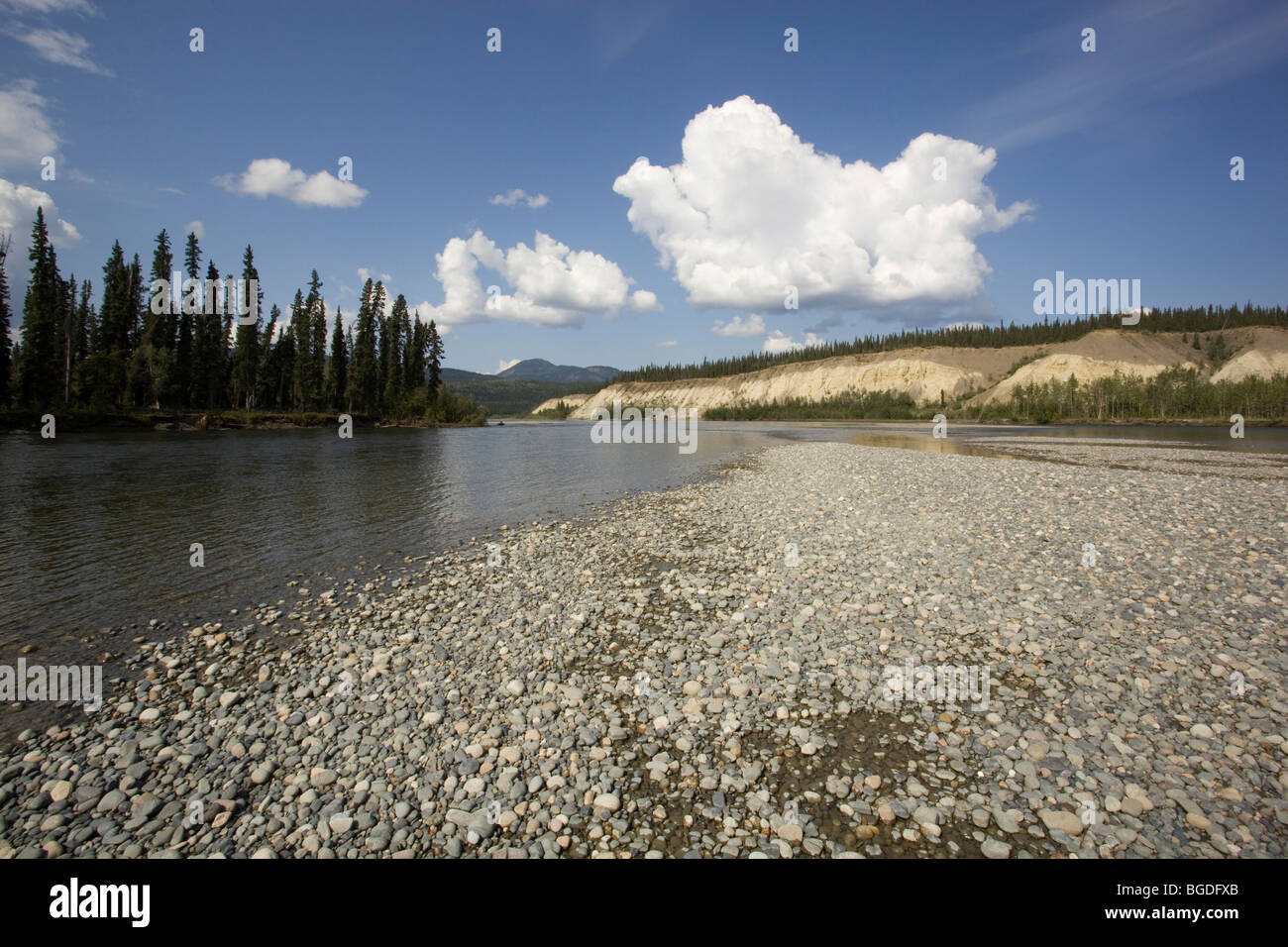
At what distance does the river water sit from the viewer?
38.4 feet

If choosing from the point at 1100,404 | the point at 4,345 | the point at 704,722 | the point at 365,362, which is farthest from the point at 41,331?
the point at 1100,404

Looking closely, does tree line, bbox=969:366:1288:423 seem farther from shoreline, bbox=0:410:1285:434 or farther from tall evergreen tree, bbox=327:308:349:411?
tall evergreen tree, bbox=327:308:349:411

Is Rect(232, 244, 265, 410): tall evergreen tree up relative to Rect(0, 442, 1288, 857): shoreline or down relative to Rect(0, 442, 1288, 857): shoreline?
up

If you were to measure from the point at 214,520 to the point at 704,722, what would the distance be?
2096 centimetres

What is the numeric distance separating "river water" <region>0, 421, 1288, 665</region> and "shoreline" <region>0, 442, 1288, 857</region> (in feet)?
8.90

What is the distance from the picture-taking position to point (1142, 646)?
8.62m

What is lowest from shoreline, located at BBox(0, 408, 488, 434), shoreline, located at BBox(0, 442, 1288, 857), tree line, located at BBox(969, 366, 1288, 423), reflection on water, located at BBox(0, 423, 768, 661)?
shoreline, located at BBox(0, 442, 1288, 857)

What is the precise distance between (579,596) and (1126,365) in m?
237

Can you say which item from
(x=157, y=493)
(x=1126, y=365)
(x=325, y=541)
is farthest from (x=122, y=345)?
(x=1126, y=365)

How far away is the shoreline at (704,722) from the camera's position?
5195mm

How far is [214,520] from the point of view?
19.7 meters

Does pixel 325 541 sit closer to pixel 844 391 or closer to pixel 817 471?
pixel 817 471

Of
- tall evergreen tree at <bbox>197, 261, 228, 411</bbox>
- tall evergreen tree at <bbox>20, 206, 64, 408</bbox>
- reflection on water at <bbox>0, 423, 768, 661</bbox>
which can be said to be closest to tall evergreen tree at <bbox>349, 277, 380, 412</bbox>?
tall evergreen tree at <bbox>197, 261, 228, 411</bbox>

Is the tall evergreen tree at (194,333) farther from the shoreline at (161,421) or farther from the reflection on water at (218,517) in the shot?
the reflection on water at (218,517)
